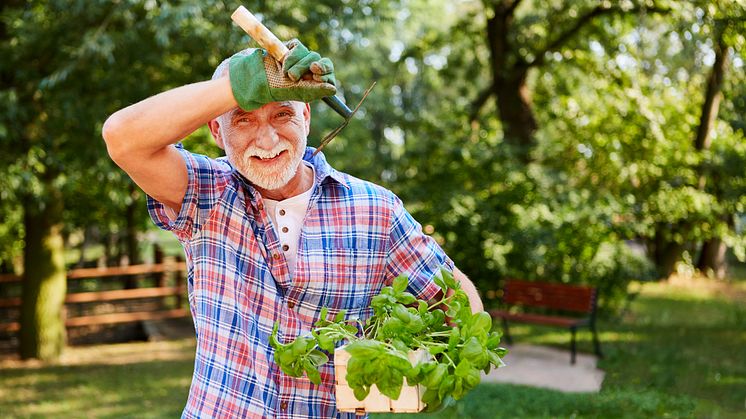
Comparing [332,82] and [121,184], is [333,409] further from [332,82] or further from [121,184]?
[121,184]

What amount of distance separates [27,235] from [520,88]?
275 inches

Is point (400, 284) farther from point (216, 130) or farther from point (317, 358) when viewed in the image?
point (216, 130)

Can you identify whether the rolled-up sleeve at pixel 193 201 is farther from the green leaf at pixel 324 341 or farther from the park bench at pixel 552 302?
the park bench at pixel 552 302

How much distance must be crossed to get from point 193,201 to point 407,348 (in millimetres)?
729

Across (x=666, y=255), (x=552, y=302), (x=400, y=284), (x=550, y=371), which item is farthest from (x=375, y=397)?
(x=666, y=255)

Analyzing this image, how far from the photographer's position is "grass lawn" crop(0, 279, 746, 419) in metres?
6.89

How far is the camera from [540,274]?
36.4ft

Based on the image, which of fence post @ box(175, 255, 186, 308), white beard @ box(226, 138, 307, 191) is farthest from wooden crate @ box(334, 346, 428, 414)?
fence post @ box(175, 255, 186, 308)

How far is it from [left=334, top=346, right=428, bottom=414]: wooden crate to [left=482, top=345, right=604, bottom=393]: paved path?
6.16 m

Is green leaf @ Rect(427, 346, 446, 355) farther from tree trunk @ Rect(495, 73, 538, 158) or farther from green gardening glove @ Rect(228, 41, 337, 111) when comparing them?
tree trunk @ Rect(495, 73, 538, 158)

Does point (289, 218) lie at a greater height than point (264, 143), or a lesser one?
lesser

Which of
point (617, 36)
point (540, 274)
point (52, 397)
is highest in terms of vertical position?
point (617, 36)

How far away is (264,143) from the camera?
2.16 metres

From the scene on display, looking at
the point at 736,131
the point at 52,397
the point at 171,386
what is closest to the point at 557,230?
the point at 736,131
